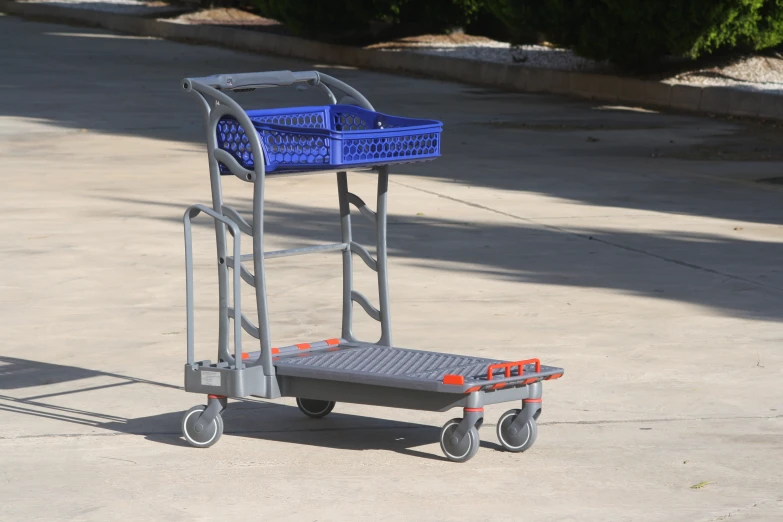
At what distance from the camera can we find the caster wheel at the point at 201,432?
16.6 feet

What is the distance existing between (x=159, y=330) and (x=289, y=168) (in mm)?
2171

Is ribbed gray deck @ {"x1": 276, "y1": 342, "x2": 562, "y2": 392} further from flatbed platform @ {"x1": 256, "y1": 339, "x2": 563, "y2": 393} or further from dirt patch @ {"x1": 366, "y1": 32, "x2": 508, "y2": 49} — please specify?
dirt patch @ {"x1": 366, "y1": 32, "x2": 508, "y2": 49}

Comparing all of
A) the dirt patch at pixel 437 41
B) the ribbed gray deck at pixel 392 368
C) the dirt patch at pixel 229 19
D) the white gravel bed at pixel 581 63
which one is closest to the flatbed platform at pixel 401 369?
the ribbed gray deck at pixel 392 368

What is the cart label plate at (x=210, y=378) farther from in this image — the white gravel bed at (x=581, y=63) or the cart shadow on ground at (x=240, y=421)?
the white gravel bed at (x=581, y=63)

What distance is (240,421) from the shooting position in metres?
5.44

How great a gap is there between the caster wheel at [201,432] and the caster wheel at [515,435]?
0.93 meters

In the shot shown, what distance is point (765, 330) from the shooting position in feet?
22.6

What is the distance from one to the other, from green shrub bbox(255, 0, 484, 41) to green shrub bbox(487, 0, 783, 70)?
159 inches

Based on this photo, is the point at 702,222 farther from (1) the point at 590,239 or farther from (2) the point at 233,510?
(2) the point at 233,510

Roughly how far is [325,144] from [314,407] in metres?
1.07

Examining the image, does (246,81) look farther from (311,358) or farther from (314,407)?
(314,407)

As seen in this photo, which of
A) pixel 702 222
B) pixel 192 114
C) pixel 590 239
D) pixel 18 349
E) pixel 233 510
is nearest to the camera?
pixel 233 510

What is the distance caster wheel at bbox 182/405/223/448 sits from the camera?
199 inches

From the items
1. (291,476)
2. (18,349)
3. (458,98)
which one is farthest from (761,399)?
(458,98)
